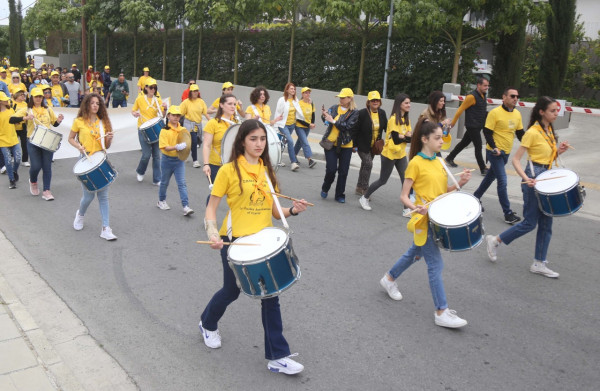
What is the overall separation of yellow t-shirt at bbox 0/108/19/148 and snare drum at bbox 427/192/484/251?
7.62 meters

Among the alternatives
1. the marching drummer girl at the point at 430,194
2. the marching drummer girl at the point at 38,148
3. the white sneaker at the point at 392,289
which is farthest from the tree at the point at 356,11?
the white sneaker at the point at 392,289

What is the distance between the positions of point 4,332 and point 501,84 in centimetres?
1619

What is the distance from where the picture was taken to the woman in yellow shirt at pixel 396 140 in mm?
8562

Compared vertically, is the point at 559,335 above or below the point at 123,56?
below

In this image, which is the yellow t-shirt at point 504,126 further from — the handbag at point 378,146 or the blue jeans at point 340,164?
the blue jeans at point 340,164

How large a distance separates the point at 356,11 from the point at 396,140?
8972mm

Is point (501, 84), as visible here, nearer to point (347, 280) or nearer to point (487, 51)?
point (487, 51)

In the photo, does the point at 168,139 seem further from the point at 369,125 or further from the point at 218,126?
the point at 369,125

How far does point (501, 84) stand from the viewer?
17812mm

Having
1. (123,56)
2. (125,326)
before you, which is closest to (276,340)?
(125,326)

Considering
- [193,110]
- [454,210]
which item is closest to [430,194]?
[454,210]

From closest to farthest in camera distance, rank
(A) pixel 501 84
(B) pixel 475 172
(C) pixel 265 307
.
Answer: (C) pixel 265 307 → (B) pixel 475 172 → (A) pixel 501 84

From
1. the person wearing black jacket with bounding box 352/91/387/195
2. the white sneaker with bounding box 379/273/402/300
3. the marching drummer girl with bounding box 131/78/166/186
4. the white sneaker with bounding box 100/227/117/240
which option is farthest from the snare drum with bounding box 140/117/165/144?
the white sneaker with bounding box 379/273/402/300

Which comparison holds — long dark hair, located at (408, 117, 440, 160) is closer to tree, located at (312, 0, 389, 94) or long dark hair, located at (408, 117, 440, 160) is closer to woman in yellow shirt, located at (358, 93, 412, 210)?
woman in yellow shirt, located at (358, 93, 412, 210)
